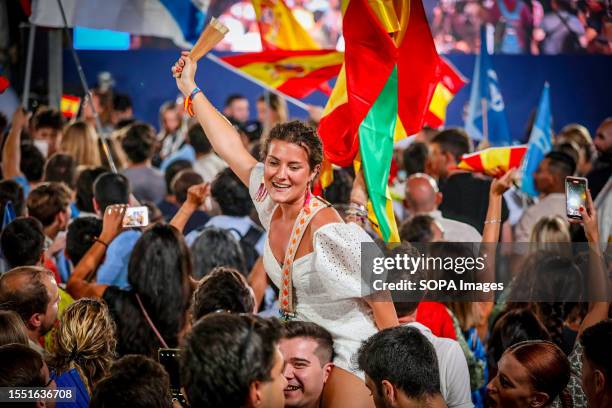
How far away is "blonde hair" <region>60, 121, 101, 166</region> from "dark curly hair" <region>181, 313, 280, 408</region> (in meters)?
6.02

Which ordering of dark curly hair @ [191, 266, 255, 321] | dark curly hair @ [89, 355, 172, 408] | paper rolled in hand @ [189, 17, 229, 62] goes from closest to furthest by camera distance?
dark curly hair @ [89, 355, 172, 408] → dark curly hair @ [191, 266, 255, 321] → paper rolled in hand @ [189, 17, 229, 62]

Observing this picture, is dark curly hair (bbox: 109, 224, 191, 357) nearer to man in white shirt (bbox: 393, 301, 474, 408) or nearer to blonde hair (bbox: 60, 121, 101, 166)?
man in white shirt (bbox: 393, 301, 474, 408)

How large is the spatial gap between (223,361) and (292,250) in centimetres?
129

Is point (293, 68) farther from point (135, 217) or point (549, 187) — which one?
point (549, 187)

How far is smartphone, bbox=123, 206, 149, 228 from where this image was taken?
5559mm

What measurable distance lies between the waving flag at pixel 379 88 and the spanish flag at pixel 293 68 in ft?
5.20

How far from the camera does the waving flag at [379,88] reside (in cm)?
528

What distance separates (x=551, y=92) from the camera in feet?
51.5

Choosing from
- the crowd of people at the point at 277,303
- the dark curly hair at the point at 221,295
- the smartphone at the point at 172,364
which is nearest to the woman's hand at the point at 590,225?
the crowd of people at the point at 277,303

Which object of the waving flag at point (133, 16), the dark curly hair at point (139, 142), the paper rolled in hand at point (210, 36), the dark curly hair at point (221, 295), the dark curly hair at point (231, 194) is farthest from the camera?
the dark curly hair at point (139, 142)

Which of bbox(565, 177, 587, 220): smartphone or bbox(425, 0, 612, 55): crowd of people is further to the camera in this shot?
bbox(425, 0, 612, 55): crowd of people

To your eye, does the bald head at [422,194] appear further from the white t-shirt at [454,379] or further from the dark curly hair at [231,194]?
the white t-shirt at [454,379]

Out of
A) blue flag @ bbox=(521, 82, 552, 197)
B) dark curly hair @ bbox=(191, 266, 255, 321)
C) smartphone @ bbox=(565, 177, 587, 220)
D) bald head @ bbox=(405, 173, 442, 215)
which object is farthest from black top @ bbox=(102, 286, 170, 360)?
blue flag @ bbox=(521, 82, 552, 197)

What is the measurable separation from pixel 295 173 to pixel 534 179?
4.66 meters
